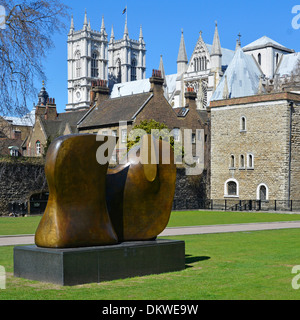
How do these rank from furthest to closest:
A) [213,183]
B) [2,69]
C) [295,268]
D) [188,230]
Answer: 1. [213,183]
2. [188,230]
3. [2,69]
4. [295,268]

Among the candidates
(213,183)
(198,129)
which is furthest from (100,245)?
(198,129)

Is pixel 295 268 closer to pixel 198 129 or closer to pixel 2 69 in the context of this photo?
pixel 2 69

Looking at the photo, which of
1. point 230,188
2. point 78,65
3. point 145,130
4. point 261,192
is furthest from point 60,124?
point 78,65

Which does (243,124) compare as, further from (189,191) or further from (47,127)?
(47,127)

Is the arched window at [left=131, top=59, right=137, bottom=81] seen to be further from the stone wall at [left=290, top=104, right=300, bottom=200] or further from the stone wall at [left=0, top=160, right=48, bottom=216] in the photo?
the stone wall at [left=0, top=160, right=48, bottom=216]

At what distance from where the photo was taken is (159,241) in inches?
457

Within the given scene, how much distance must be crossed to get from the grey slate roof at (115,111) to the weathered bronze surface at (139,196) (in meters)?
36.8

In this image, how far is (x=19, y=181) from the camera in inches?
1439

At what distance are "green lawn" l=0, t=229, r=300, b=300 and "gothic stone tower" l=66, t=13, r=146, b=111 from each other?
448 ft

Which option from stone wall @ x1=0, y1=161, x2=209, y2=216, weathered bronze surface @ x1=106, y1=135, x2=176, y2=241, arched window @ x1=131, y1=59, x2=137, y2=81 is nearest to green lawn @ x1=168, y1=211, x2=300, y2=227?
stone wall @ x1=0, y1=161, x2=209, y2=216

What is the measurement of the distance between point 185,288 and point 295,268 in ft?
10.5

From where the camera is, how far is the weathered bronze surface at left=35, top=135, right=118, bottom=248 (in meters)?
10.3

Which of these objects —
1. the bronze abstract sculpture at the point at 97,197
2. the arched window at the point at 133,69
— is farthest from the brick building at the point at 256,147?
the arched window at the point at 133,69

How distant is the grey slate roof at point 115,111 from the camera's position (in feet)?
163
